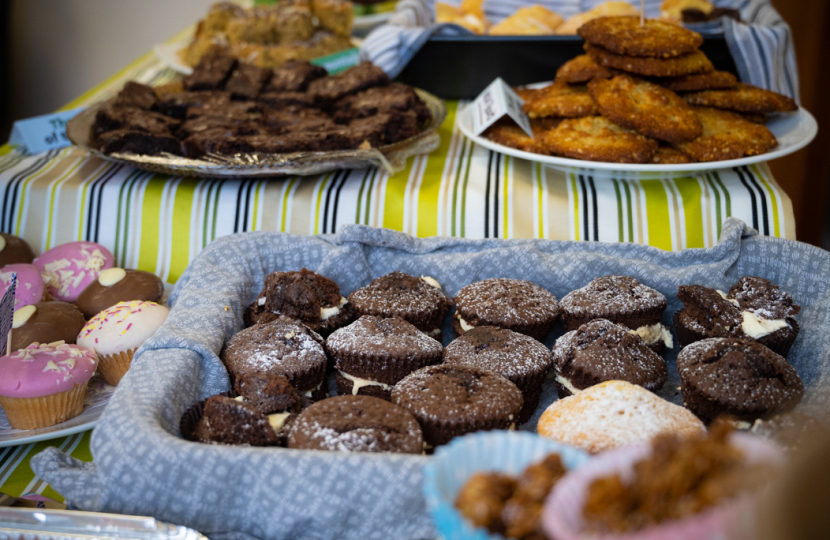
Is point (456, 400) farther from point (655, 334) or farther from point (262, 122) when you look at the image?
point (262, 122)

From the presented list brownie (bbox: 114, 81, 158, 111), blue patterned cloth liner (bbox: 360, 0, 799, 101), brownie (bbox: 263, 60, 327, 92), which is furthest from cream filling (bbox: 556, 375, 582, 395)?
brownie (bbox: 114, 81, 158, 111)

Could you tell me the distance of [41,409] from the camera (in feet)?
5.08

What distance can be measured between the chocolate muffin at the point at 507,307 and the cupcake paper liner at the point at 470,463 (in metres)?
0.82

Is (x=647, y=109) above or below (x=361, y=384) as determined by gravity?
above

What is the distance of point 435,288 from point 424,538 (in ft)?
2.57

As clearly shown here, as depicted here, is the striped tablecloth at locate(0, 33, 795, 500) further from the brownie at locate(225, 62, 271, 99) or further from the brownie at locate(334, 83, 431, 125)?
the brownie at locate(225, 62, 271, 99)

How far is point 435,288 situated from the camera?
1805 millimetres

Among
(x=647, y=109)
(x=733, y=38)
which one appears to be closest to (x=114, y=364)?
(x=647, y=109)

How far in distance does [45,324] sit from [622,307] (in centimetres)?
146

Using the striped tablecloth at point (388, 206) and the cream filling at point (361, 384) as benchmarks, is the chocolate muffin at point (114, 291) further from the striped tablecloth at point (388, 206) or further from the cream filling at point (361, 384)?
the cream filling at point (361, 384)

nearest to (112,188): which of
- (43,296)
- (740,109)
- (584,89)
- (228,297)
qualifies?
(43,296)

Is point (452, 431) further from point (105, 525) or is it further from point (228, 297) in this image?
point (228, 297)

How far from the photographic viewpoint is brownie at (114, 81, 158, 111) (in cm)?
261

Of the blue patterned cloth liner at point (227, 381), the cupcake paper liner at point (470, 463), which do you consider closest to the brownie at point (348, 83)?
the blue patterned cloth liner at point (227, 381)
